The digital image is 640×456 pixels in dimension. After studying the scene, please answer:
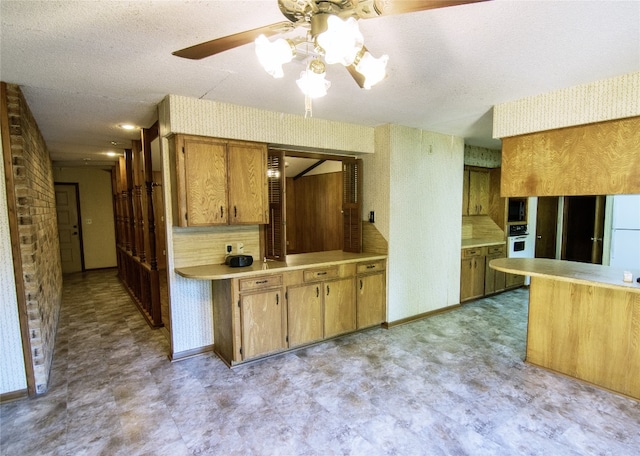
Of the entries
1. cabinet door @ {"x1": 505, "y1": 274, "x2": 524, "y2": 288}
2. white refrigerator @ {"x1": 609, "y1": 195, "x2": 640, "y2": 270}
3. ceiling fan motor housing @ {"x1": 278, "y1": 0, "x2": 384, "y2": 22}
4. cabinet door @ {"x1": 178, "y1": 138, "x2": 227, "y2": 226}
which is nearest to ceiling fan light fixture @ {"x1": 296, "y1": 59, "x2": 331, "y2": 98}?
ceiling fan motor housing @ {"x1": 278, "y1": 0, "x2": 384, "y2": 22}

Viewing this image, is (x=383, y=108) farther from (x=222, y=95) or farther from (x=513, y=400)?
(x=513, y=400)

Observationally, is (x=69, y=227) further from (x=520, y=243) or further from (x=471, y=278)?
(x=520, y=243)

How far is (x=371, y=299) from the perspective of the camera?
401 cm

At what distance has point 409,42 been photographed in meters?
1.96

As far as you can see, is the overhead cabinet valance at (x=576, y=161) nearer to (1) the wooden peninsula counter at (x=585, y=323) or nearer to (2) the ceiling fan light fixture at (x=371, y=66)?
(1) the wooden peninsula counter at (x=585, y=323)

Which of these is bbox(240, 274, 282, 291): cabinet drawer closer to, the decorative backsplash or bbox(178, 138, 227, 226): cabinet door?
bbox(178, 138, 227, 226): cabinet door

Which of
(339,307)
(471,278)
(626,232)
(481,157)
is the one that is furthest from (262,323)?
(626,232)

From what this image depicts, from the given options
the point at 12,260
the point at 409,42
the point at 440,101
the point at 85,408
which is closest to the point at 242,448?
the point at 85,408

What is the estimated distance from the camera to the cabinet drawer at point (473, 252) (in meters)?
5.01

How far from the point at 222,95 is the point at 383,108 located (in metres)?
1.53

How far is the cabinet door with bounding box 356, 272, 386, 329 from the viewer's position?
3.91 metres

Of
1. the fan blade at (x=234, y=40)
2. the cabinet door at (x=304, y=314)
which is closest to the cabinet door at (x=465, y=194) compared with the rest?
the cabinet door at (x=304, y=314)

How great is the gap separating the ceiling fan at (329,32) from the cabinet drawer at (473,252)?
13.5 feet

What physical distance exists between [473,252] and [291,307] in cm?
319
